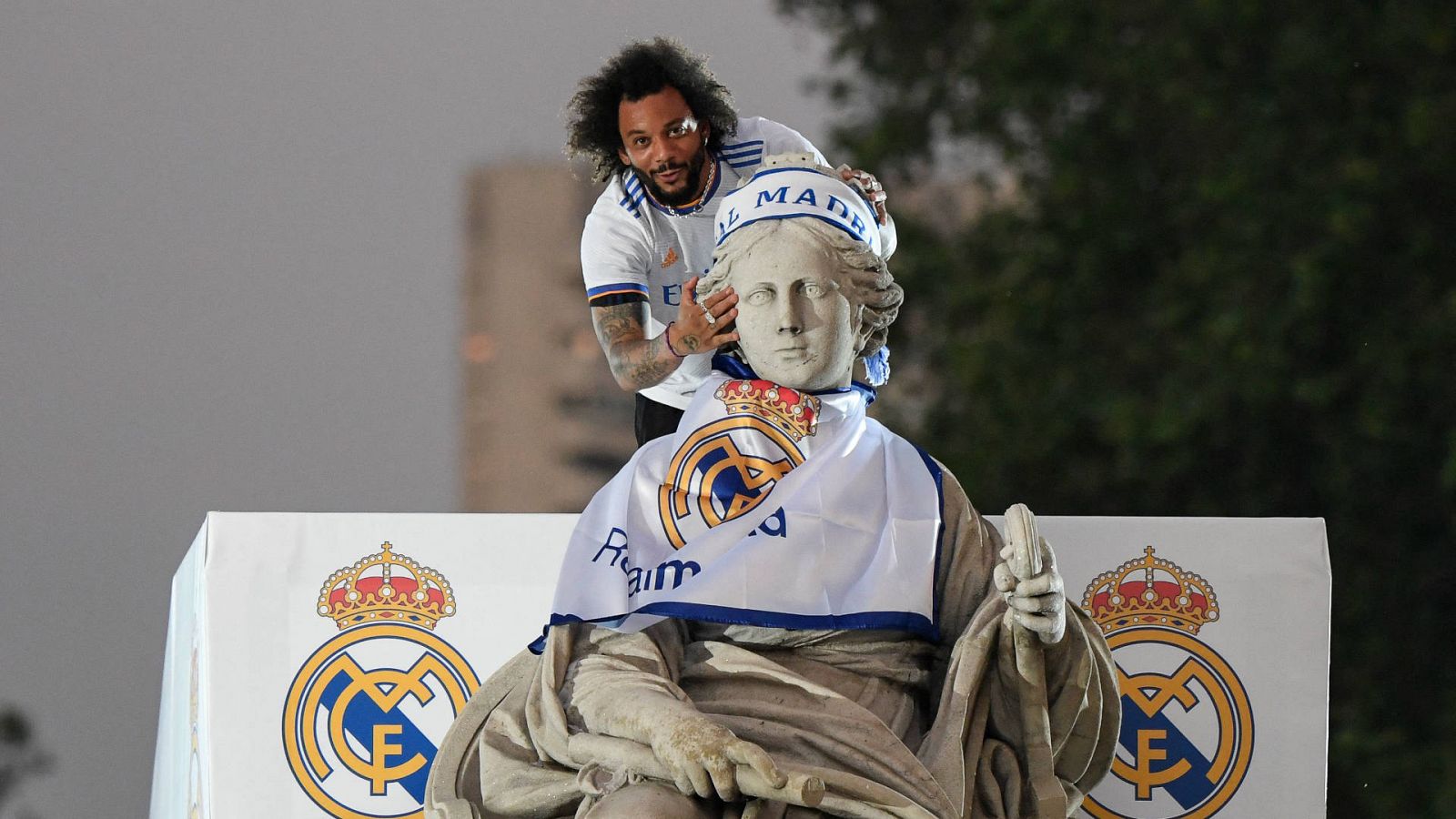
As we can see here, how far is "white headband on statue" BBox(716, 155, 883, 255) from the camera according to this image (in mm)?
3516

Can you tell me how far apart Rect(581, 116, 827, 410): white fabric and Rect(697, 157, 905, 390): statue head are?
0.77m

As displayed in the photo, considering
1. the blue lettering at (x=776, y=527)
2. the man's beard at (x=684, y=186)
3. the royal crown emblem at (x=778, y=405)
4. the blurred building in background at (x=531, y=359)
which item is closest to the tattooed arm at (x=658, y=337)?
the royal crown emblem at (x=778, y=405)

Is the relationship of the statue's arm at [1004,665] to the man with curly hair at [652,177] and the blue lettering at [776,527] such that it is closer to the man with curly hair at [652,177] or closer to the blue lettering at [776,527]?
the blue lettering at [776,527]

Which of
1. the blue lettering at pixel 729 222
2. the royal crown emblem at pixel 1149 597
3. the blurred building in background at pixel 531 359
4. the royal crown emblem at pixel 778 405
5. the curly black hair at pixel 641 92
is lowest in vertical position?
the royal crown emblem at pixel 1149 597

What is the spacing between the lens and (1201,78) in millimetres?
8156

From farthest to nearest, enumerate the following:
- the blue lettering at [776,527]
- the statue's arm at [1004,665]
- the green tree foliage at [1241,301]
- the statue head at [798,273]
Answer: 1. the green tree foliage at [1241,301]
2. the statue head at [798,273]
3. the blue lettering at [776,527]
4. the statue's arm at [1004,665]

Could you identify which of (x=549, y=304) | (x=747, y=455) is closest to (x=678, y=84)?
(x=747, y=455)

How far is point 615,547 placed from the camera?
11.3ft

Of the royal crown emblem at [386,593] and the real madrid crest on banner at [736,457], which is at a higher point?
the real madrid crest on banner at [736,457]

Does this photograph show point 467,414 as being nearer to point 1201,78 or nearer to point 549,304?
point 549,304

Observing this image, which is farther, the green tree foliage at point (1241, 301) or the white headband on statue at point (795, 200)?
the green tree foliage at point (1241, 301)

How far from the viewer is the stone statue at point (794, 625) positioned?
122 inches

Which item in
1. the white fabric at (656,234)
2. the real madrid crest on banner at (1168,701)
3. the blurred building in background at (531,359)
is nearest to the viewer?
the real madrid crest on banner at (1168,701)

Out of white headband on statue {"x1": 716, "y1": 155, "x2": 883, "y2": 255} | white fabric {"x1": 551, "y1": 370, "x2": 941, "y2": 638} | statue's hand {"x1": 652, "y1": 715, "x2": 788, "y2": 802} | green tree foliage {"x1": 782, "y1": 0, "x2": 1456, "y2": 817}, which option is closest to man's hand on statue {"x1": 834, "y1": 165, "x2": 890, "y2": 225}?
white headband on statue {"x1": 716, "y1": 155, "x2": 883, "y2": 255}
